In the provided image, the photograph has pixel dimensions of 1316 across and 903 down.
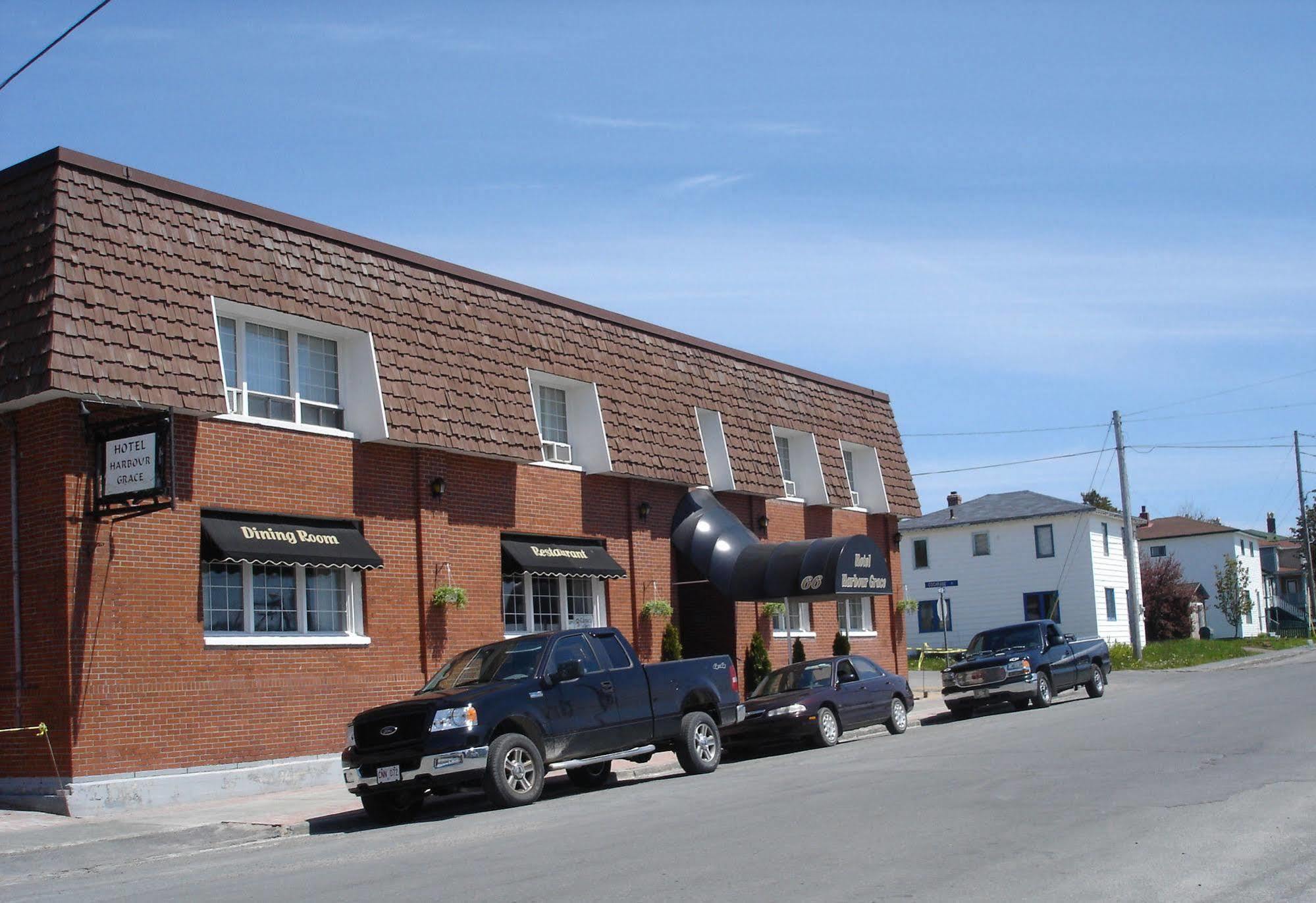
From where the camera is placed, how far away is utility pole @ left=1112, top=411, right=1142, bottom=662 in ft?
130

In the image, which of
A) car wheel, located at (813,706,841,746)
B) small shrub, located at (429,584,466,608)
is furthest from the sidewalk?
car wheel, located at (813,706,841,746)

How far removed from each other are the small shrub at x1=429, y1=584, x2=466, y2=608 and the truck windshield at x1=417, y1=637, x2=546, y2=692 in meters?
4.19

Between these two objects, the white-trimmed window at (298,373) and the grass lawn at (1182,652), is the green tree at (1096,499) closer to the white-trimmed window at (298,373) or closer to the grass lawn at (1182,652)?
the grass lawn at (1182,652)

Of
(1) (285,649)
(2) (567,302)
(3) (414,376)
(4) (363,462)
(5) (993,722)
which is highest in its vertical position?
(2) (567,302)

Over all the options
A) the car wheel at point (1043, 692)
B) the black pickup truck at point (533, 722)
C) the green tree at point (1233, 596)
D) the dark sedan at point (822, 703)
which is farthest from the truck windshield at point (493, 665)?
the green tree at point (1233, 596)

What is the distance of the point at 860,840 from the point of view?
32.6 feet

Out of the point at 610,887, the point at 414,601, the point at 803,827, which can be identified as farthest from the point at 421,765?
the point at 414,601

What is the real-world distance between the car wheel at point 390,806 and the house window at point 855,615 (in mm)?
16527

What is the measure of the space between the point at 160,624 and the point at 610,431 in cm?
935

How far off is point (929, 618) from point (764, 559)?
101ft

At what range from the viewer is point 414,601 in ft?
63.6

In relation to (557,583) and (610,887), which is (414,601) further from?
(610,887)

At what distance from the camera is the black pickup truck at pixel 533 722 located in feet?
43.7

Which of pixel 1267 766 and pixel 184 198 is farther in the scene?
pixel 184 198
